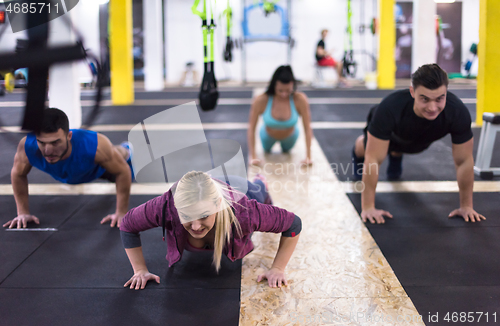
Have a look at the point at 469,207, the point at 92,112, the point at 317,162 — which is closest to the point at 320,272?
the point at 469,207

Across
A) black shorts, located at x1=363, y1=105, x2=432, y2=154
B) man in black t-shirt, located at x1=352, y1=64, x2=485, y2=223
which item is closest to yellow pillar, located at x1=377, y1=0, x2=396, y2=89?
black shorts, located at x1=363, y1=105, x2=432, y2=154

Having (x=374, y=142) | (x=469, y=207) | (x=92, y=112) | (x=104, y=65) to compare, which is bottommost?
(x=469, y=207)

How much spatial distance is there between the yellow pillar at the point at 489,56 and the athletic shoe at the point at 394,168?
2523 millimetres

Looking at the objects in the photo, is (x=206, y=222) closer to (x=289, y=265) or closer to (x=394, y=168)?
(x=289, y=265)

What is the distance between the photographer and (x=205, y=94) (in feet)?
8.54

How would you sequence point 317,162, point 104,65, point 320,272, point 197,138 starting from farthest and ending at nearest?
point 197,138
point 317,162
point 320,272
point 104,65

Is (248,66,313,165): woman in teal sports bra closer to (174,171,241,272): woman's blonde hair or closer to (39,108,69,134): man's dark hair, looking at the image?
(39,108,69,134): man's dark hair

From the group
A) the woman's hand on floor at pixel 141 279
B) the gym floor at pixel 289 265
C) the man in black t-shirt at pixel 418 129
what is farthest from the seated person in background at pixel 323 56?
the woman's hand on floor at pixel 141 279

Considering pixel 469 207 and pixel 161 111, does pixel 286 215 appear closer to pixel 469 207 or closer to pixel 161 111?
pixel 469 207

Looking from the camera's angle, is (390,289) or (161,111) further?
(161,111)

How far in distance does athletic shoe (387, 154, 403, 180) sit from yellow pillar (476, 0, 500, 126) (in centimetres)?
252

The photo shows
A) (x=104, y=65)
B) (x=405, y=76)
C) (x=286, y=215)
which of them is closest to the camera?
(x=104, y=65)

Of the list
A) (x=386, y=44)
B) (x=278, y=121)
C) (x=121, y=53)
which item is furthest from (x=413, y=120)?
(x=386, y=44)

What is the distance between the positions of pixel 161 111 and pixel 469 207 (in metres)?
5.70
